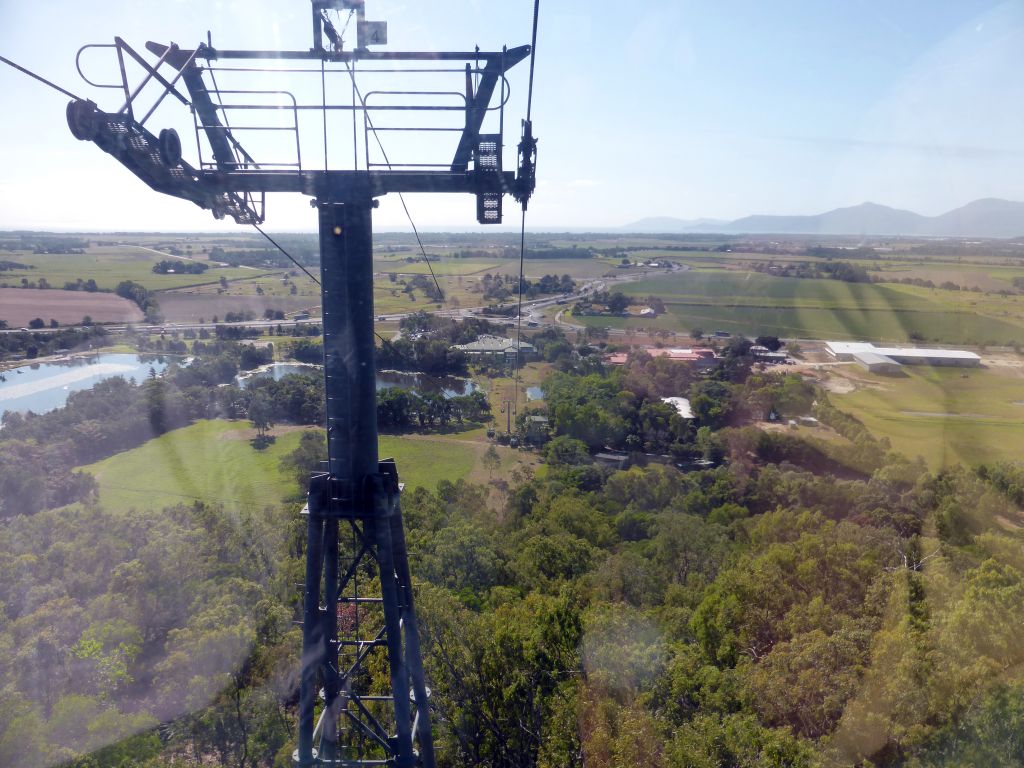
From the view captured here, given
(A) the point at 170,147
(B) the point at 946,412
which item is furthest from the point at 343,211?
(B) the point at 946,412

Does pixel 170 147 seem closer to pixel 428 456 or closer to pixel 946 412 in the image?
pixel 428 456

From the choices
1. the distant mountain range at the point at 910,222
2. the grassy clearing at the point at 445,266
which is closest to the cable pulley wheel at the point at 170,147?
the grassy clearing at the point at 445,266

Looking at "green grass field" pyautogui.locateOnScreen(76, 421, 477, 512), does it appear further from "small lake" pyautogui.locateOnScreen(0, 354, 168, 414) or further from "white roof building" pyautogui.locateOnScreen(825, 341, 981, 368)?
"white roof building" pyautogui.locateOnScreen(825, 341, 981, 368)

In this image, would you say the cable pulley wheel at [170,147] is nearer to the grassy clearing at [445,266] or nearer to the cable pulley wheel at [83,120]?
the cable pulley wheel at [83,120]

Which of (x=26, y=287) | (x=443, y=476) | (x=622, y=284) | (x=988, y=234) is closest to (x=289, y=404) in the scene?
(x=443, y=476)

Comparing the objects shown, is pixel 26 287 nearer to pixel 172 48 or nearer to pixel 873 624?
pixel 172 48

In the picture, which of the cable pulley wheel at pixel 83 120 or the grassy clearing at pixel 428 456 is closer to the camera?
the cable pulley wheel at pixel 83 120
